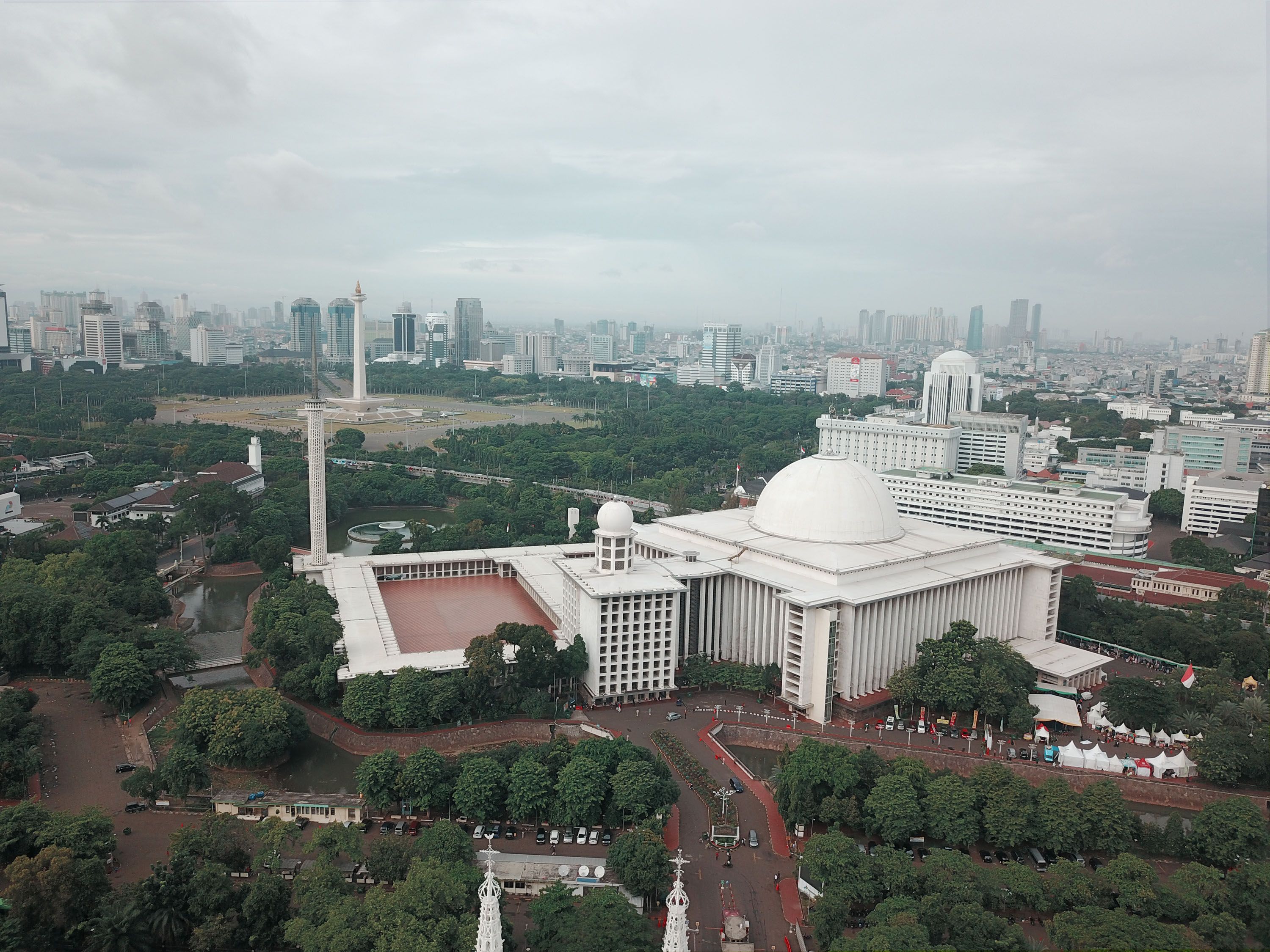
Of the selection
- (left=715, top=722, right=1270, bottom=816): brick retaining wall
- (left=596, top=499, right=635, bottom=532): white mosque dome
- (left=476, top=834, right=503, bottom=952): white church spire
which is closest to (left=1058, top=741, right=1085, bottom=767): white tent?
(left=715, top=722, right=1270, bottom=816): brick retaining wall

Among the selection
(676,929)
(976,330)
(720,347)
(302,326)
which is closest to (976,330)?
(976,330)

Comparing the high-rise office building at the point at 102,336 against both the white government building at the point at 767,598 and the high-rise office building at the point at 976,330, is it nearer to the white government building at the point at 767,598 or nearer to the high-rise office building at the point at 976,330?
the white government building at the point at 767,598

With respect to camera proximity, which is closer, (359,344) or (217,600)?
(217,600)

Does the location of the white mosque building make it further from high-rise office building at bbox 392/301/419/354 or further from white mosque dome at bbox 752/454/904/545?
high-rise office building at bbox 392/301/419/354

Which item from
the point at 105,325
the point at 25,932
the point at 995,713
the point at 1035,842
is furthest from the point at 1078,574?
the point at 105,325

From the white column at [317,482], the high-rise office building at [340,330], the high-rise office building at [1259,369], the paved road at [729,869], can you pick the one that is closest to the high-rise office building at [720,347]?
the high-rise office building at [340,330]

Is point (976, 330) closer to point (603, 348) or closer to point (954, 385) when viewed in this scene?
point (603, 348)
